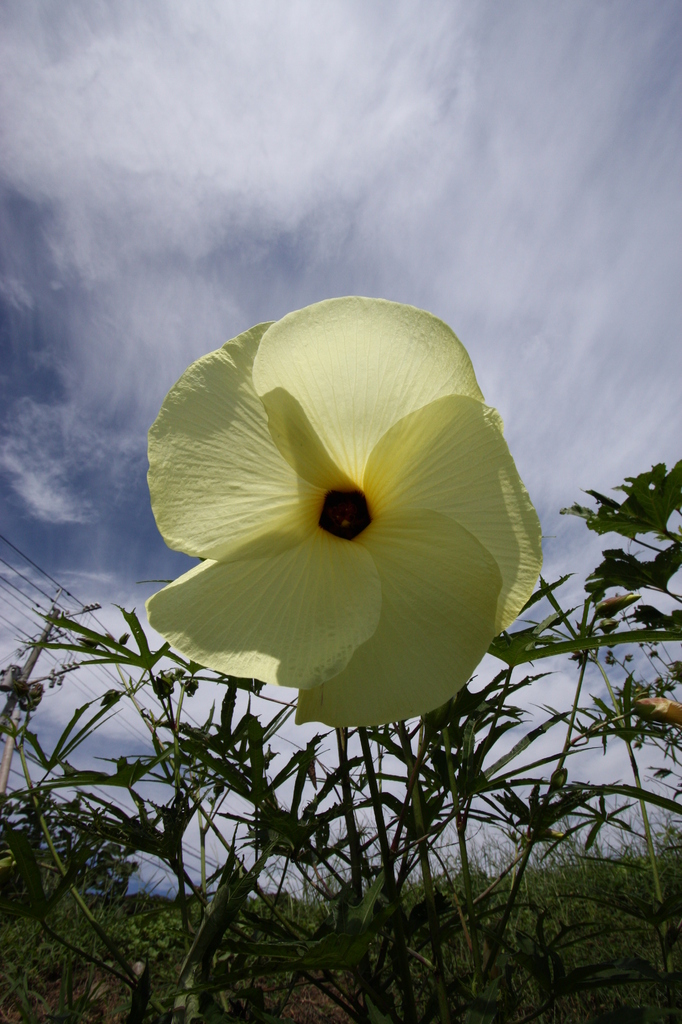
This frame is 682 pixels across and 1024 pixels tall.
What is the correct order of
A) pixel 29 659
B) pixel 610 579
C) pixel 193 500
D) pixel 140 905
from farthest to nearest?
pixel 29 659 < pixel 140 905 < pixel 610 579 < pixel 193 500

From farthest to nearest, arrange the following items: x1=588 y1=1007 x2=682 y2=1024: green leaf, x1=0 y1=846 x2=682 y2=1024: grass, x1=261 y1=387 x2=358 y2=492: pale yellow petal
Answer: x1=0 y1=846 x2=682 y2=1024: grass, x1=261 y1=387 x2=358 y2=492: pale yellow petal, x1=588 y1=1007 x2=682 y2=1024: green leaf

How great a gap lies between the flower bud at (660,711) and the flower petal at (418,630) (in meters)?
0.56

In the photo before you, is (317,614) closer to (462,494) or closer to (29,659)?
(462,494)

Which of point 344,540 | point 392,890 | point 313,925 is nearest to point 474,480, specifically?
point 344,540

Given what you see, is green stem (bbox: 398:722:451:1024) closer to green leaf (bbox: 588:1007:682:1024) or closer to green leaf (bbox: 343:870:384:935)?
green leaf (bbox: 343:870:384:935)

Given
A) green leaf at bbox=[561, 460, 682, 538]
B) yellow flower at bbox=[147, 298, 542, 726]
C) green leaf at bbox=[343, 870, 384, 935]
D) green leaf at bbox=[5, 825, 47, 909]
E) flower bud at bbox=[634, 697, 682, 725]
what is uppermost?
green leaf at bbox=[561, 460, 682, 538]

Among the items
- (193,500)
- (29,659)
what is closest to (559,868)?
(193,500)

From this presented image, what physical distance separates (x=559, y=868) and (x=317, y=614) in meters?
2.65

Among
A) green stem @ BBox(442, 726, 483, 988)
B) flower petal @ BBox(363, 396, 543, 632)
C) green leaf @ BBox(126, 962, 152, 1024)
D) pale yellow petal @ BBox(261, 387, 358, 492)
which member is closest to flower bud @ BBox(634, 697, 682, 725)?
green stem @ BBox(442, 726, 483, 988)

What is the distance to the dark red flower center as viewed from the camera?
3.06ft

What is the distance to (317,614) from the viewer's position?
0.82m

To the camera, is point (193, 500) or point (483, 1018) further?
point (193, 500)

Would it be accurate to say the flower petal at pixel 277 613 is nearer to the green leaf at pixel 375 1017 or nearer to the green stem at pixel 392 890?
the green stem at pixel 392 890

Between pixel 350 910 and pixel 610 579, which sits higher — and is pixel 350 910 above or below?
below
